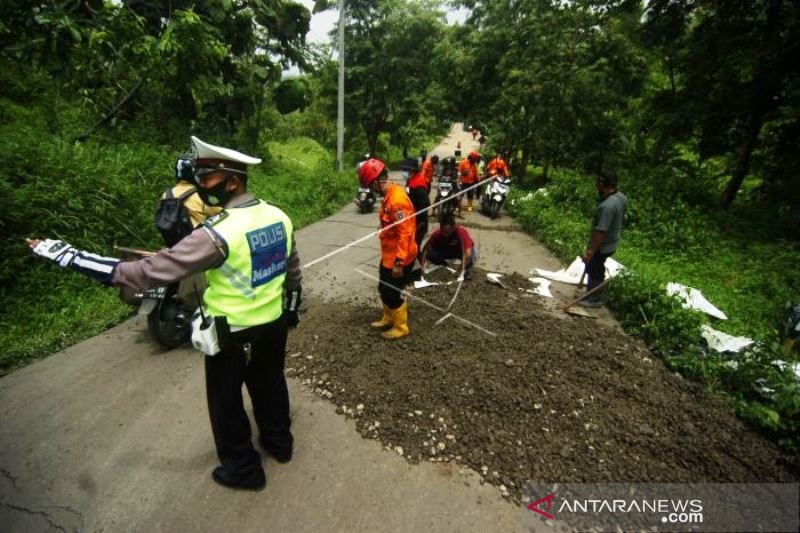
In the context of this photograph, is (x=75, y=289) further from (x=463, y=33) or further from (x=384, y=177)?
(x=463, y=33)

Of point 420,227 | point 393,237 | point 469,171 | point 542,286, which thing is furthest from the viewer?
point 469,171

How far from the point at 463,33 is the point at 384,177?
17.5 meters

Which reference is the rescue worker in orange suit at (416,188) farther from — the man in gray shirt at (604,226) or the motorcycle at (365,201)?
the motorcycle at (365,201)

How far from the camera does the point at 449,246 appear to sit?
6.05 m

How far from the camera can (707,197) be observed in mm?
9750

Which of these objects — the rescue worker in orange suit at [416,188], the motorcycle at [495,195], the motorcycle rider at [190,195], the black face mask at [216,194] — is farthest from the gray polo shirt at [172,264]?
the motorcycle at [495,195]

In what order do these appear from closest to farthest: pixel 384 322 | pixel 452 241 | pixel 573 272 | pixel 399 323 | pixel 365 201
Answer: pixel 399 323, pixel 384 322, pixel 452 241, pixel 573 272, pixel 365 201

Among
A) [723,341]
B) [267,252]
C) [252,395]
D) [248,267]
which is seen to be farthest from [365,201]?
[248,267]

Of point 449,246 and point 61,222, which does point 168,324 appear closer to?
point 61,222

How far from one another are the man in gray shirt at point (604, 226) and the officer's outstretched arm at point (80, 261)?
5.02 m

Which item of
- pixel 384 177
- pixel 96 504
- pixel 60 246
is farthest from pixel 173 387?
pixel 384 177

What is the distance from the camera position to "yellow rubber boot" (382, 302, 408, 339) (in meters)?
4.17

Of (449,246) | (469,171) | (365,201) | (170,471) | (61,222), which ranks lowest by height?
(170,471)

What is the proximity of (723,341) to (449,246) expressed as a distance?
11.5 ft
